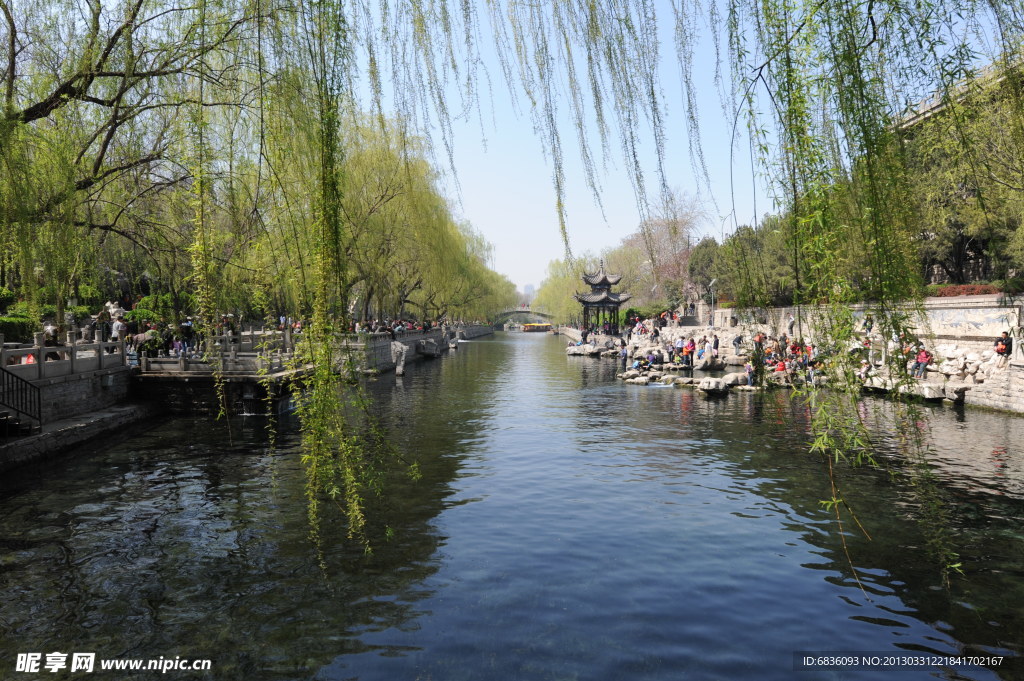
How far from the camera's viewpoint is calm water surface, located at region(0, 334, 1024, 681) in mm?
5852

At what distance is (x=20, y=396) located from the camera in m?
12.3

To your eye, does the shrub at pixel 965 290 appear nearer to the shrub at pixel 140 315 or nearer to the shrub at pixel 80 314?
the shrub at pixel 140 315

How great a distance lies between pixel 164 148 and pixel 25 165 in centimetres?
247

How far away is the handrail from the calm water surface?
1.29 m

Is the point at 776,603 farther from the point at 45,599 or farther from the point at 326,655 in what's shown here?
the point at 45,599

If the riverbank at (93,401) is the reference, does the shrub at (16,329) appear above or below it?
above

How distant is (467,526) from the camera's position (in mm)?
9148

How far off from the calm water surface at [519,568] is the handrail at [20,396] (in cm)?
129

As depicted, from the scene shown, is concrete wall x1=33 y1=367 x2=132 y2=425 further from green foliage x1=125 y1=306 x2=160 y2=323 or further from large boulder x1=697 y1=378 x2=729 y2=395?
large boulder x1=697 y1=378 x2=729 y2=395

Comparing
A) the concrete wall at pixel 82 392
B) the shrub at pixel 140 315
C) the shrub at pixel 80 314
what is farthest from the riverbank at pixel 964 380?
the shrub at pixel 80 314

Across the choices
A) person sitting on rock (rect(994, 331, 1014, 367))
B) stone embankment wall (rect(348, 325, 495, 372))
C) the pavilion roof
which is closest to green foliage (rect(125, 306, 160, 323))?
stone embankment wall (rect(348, 325, 495, 372))

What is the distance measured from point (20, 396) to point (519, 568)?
34.9 feet

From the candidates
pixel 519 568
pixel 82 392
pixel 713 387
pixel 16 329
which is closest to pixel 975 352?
pixel 713 387

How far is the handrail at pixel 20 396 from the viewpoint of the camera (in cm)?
1186
